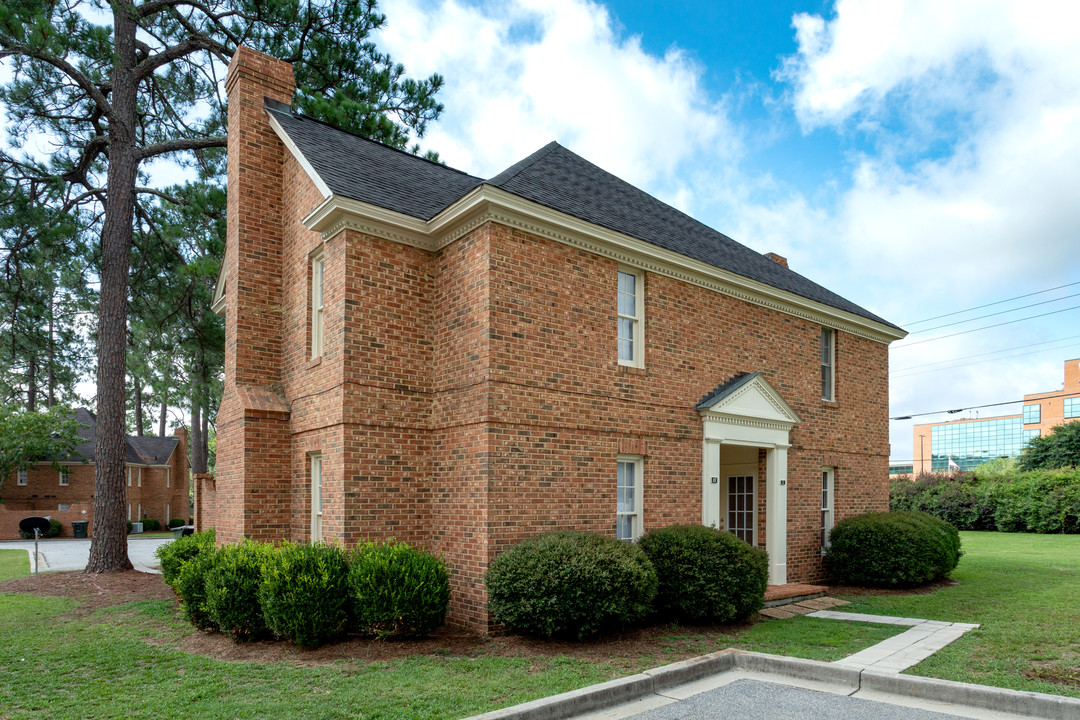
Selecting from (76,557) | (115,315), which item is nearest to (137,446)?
(76,557)

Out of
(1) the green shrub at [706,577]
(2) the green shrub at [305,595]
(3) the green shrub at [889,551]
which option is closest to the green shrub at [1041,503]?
(3) the green shrub at [889,551]

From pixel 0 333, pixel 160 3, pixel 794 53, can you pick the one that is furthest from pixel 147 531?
pixel 794 53

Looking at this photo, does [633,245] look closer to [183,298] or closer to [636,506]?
[636,506]

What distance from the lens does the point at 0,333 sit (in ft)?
67.3

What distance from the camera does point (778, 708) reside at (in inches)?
257

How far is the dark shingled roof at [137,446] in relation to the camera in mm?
40250

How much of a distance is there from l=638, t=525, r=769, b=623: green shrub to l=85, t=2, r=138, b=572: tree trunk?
510 inches

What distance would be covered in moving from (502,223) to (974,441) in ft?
452

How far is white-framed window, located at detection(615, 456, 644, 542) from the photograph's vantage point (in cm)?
1100

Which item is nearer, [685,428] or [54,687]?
[54,687]

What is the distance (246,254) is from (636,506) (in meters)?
8.00

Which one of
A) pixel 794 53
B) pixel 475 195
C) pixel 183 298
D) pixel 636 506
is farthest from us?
pixel 183 298

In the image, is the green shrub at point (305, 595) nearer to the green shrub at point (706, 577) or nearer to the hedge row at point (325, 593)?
the hedge row at point (325, 593)

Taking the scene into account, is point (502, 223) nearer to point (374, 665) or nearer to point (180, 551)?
point (374, 665)
